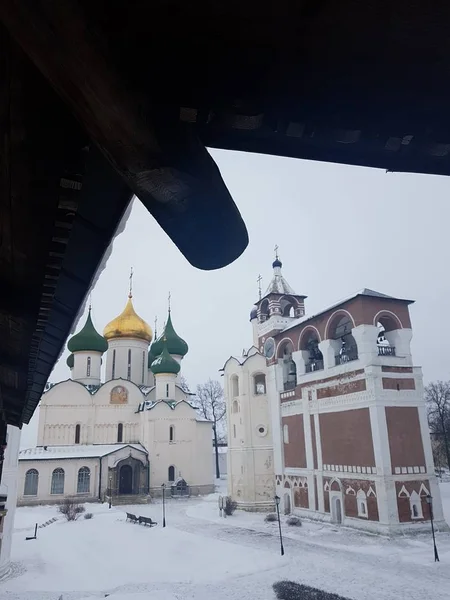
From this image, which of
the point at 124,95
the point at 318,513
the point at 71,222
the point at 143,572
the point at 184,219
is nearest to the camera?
the point at 124,95

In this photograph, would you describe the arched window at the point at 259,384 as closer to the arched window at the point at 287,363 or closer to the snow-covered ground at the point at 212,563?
the arched window at the point at 287,363

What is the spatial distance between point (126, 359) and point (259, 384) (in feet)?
46.4

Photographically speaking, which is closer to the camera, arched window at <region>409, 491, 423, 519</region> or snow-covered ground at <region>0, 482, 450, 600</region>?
snow-covered ground at <region>0, 482, 450, 600</region>

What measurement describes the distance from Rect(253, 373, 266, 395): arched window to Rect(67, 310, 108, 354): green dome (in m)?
13.7

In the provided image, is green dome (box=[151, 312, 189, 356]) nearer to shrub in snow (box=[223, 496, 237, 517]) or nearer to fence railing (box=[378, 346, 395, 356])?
shrub in snow (box=[223, 496, 237, 517])

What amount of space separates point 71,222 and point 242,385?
95.4 ft

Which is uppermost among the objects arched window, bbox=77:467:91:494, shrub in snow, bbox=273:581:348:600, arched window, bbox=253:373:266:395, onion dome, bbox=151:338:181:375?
onion dome, bbox=151:338:181:375

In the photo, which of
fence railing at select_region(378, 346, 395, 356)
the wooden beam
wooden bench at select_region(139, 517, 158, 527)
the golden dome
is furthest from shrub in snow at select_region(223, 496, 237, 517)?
the wooden beam

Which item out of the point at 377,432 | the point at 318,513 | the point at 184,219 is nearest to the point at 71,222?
the point at 184,219

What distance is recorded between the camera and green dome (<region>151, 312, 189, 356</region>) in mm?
41781

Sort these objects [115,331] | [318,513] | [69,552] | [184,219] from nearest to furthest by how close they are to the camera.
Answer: [184,219] < [69,552] < [318,513] < [115,331]

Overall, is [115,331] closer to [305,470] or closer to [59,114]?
[305,470]

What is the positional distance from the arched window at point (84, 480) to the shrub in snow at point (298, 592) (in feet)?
71.1

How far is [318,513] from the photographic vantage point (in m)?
23.3
